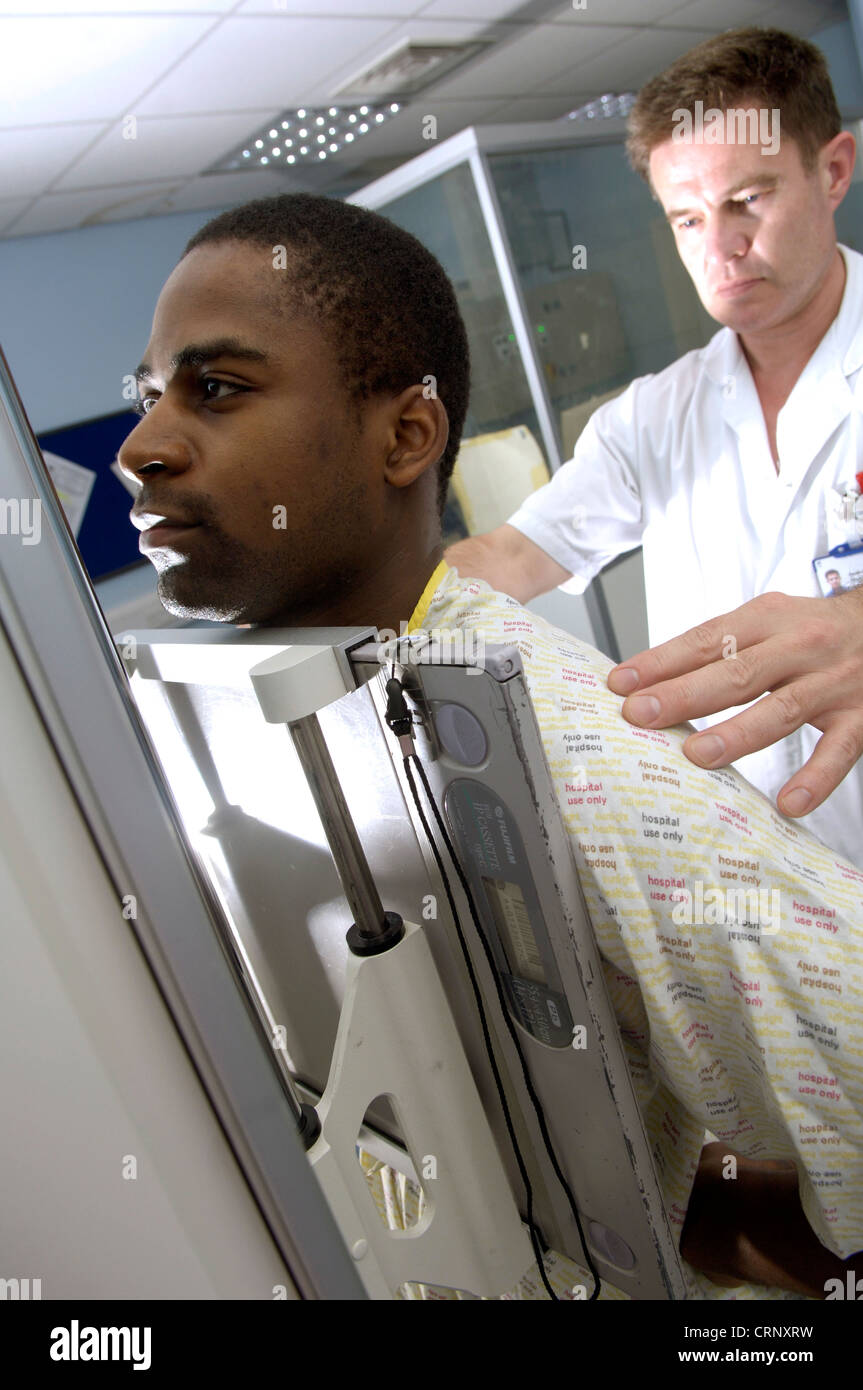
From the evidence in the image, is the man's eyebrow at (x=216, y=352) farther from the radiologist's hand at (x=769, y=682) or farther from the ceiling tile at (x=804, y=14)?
the ceiling tile at (x=804, y=14)

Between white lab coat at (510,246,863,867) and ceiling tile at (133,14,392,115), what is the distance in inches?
89.8

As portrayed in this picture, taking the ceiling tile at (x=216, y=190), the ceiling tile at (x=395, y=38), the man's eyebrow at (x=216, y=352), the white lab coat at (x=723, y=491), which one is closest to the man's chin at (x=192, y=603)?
the man's eyebrow at (x=216, y=352)

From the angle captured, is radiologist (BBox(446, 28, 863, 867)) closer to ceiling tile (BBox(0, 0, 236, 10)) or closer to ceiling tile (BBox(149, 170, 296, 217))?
ceiling tile (BBox(0, 0, 236, 10))

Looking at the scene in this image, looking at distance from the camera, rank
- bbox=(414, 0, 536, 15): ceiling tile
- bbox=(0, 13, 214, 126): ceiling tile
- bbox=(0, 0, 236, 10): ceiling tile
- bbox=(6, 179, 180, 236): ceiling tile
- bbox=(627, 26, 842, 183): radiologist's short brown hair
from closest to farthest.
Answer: bbox=(627, 26, 842, 183): radiologist's short brown hair
bbox=(0, 0, 236, 10): ceiling tile
bbox=(0, 13, 214, 126): ceiling tile
bbox=(414, 0, 536, 15): ceiling tile
bbox=(6, 179, 180, 236): ceiling tile

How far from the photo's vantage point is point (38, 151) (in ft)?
10.7

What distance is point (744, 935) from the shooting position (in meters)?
0.62

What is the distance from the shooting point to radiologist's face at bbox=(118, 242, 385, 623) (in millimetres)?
671

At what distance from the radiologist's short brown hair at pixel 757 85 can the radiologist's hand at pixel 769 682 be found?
0.83 meters

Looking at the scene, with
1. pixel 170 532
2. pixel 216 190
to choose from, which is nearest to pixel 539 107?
pixel 216 190

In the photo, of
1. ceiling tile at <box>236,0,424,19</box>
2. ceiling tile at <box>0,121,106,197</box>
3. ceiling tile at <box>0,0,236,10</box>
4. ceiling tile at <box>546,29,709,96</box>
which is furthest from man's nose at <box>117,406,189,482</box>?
ceiling tile at <box>546,29,709,96</box>

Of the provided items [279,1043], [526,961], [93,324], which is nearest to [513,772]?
[526,961]

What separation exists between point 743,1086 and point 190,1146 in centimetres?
45

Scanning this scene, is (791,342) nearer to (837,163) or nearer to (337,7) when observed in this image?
(837,163)

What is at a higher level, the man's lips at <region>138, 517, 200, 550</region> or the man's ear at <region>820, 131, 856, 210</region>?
the man's ear at <region>820, 131, 856, 210</region>
